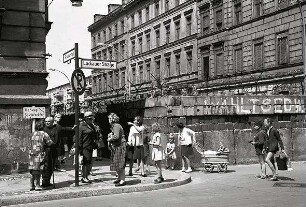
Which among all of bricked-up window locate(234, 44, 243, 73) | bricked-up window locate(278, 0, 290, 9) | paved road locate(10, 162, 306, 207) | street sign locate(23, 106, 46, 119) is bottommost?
paved road locate(10, 162, 306, 207)

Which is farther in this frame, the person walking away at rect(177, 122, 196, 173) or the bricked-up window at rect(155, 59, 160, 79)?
the bricked-up window at rect(155, 59, 160, 79)

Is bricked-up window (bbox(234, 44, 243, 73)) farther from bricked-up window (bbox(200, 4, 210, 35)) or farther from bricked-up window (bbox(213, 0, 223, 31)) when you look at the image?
bricked-up window (bbox(200, 4, 210, 35))

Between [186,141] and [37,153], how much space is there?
611cm

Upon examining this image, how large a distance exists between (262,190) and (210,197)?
1617mm

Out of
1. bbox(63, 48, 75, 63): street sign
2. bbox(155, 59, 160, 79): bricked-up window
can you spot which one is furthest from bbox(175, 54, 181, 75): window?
bbox(63, 48, 75, 63): street sign

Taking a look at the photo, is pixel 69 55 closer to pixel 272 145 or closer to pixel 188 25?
pixel 272 145

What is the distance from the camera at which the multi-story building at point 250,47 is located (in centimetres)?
2952

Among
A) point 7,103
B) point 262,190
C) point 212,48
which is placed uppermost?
point 212,48

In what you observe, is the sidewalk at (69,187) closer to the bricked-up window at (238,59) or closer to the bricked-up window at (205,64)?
the bricked-up window at (238,59)

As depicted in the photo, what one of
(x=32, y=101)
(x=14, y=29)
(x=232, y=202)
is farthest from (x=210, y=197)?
(x=14, y=29)

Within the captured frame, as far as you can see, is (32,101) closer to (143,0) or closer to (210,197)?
(210,197)

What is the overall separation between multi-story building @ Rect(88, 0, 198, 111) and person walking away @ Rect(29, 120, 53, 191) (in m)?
25.6

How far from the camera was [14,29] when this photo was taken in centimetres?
1452

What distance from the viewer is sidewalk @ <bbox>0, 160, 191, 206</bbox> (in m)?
9.88
